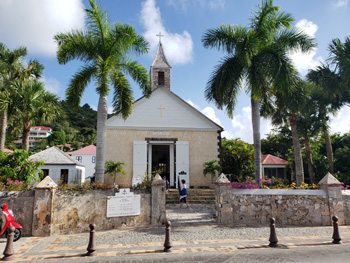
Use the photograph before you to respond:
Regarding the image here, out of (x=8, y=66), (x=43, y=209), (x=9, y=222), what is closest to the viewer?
(x=9, y=222)

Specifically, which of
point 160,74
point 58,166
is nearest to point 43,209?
point 58,166

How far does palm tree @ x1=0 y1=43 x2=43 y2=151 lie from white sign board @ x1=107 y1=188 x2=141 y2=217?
785 cm

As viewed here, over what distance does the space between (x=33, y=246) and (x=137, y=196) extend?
3512 millimetres

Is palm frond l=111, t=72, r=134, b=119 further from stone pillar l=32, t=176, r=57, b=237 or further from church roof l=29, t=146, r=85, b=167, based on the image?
church roof l=29, t=146, r=85, b=167

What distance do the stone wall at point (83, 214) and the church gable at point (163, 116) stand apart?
878cm

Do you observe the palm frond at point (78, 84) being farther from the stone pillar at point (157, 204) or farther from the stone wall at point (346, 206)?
the stone wall at point (346, 206)

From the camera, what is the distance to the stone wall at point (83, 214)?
27.2ft

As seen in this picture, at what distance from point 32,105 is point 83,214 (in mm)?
7430

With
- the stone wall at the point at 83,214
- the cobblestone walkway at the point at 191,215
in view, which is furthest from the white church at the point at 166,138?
the stone wall at the point at 83,214

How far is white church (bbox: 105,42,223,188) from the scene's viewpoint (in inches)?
666

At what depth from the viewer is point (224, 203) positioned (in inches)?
373

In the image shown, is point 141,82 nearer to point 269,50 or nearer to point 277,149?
point 269,50

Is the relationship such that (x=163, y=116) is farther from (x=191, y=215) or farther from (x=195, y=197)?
(x=191, y=215)

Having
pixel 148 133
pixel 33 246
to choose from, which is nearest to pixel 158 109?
pixel 148 133
